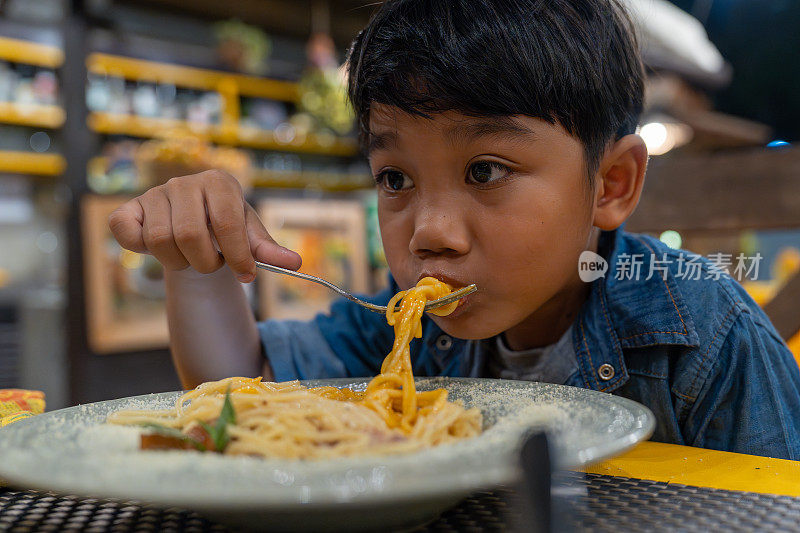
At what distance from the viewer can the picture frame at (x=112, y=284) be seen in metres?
3.19

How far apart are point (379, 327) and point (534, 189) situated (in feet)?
2.07

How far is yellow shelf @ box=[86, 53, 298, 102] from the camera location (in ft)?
16.5

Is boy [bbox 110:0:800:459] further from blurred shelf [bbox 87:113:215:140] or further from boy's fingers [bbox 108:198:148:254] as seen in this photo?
blurred shelf [bbox 87:113:215:140]

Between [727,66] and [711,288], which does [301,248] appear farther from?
[727,66]

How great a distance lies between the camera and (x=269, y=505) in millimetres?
445

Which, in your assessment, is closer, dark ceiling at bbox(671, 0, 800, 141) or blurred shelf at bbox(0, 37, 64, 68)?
dark ceiling at bbox(671, 0, 800, 141)

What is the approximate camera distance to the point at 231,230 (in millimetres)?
1059

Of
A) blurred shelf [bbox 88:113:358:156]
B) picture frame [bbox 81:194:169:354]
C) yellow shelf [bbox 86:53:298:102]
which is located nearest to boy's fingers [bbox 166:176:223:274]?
picture frame [bbox 81:194:169:354]

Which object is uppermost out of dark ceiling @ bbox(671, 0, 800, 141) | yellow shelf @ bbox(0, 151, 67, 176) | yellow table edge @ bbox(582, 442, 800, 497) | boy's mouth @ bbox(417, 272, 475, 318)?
dark ceiling @ bbox(671, 0, 800, 141)

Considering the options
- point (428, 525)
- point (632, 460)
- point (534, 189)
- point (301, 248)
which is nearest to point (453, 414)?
point (428, 525)

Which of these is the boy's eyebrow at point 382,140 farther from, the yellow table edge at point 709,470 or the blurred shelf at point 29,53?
the blurred shelf at point 29,53

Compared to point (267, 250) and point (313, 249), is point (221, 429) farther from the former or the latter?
point (313, 249)

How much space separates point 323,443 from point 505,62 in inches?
25.7

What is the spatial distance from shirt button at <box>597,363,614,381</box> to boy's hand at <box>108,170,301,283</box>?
59 centimetres
